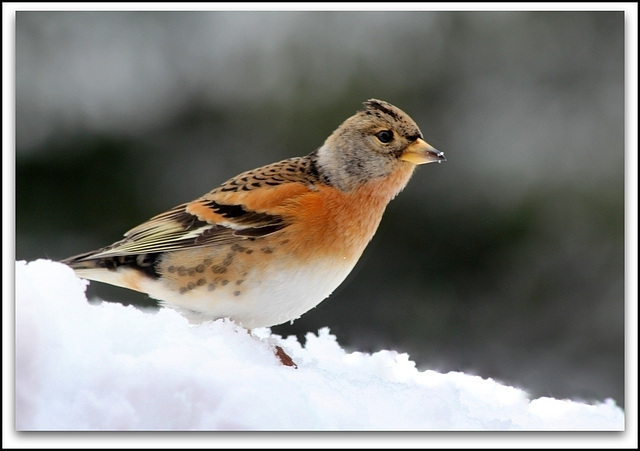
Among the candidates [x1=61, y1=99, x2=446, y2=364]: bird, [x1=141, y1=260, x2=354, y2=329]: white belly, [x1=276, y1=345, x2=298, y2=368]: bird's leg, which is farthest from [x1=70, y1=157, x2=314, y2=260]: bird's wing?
[x1=276, y1=345, x2=298, y2=368]: bird's leg

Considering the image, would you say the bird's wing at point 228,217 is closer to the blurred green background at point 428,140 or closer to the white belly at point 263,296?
the white belly at point 263,296

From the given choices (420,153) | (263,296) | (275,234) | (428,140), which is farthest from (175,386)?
(428,140)

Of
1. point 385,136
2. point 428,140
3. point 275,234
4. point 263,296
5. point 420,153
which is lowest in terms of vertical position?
point 263,296

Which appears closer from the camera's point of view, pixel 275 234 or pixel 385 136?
pixel 275 234

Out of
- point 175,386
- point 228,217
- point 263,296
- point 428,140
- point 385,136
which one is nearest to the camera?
point 175,386

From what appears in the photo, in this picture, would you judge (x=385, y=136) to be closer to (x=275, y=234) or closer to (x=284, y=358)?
(x=275, y=234)

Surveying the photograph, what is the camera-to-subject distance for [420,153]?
9.68 feet

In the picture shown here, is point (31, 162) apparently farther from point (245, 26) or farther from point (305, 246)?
point (305, 246)

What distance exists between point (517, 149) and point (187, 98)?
5.71ft

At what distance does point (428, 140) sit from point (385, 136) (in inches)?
19.3

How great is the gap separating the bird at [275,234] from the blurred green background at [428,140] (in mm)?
585

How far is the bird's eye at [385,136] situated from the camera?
303 centimetres

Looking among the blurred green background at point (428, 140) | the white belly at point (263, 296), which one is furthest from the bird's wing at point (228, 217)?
the blurred green background at point (428, 140)

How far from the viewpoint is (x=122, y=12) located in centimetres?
308
